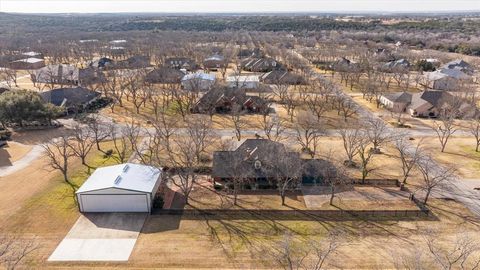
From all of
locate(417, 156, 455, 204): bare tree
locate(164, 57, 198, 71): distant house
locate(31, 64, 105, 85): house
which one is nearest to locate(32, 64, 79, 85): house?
locate(31, 64, 105, 85): house

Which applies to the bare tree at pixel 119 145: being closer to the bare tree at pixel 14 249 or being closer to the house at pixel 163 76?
the bare tree at pixel 14 249

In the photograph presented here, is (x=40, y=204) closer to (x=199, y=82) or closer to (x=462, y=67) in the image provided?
(x=199, y=82)

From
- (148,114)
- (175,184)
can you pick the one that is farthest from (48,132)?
(175,184)

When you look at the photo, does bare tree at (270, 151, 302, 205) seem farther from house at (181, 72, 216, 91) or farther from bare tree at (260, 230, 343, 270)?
house at (181, 72, 216, 91)

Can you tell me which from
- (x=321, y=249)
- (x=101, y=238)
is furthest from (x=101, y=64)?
(x=321, y=249)

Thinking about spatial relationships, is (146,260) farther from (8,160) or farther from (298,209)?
(8,160)

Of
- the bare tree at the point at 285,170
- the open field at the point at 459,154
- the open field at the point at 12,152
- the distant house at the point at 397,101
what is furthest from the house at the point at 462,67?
the open field at the point at 12,152
